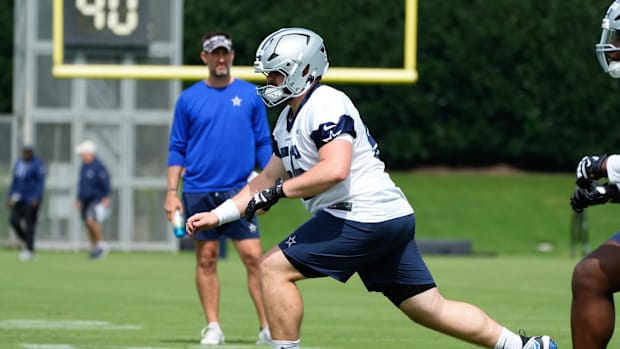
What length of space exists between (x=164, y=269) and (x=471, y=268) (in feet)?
14.4

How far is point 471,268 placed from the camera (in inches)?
867

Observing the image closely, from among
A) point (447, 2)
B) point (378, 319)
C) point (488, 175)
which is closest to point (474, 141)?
point (488, 175)

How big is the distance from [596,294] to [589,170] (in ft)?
Answer: 1.85

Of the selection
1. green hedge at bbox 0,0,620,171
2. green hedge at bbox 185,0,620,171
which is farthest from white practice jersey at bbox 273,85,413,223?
green hedge at bbox 185,0,620,171

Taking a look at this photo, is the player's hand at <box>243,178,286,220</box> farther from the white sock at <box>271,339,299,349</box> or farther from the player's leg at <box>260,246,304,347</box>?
the white sock at <box>271,339,299,349</box>

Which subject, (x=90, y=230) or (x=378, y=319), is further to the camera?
(x=90, y=230)

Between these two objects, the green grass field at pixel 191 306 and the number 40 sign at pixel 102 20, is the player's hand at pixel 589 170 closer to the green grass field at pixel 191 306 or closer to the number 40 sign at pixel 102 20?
the green grass field at pixel 191 306

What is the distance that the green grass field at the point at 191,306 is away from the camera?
10.2 meters

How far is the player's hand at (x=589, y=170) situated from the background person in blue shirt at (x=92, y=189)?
1888 cm

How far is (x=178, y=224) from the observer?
1003 centimetres

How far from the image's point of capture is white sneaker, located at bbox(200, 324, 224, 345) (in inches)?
384

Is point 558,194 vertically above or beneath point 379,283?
beneath

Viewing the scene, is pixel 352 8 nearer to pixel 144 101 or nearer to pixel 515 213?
pixel 515 213

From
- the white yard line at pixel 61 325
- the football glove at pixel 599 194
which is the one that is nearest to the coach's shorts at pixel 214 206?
the white yard line at pixel 61 325
